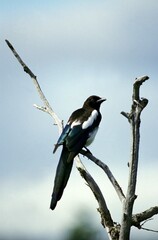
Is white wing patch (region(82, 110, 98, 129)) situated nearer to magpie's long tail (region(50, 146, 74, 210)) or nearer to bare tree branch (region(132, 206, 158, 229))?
magpie's long tail (region(50, 146, 74, 210))

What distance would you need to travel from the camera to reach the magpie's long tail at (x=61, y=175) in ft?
22.2

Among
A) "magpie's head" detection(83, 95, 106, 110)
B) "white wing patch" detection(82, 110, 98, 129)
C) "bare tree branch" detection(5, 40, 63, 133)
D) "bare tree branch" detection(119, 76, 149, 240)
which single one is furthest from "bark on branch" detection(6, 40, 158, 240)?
"magpie's head" detection(83, 95, 106, 110)

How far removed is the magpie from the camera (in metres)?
7.15

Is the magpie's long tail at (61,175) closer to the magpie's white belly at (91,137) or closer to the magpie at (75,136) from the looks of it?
the magpie at (75,136)

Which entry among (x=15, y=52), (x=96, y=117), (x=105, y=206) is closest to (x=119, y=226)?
(x=105, y=206)

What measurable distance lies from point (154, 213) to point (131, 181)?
0.47m

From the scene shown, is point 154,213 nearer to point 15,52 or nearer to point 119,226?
point 119,226

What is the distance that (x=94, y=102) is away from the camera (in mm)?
9969

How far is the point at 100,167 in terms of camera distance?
646cm

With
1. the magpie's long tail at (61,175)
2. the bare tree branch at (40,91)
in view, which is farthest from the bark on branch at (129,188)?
the bare tree branch at (40,91)

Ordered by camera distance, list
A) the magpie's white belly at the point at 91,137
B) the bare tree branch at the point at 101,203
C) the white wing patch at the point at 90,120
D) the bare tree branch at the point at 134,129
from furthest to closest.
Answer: the white wing patch at the point at 90,120 → the magpie's white belly at the point at 91,137 → the bare tree branch at the point at 101,203 → the bare tree branch at the point at 134,129

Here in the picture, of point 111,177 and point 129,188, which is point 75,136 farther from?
point 129,188

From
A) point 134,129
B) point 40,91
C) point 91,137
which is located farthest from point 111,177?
point 91,137

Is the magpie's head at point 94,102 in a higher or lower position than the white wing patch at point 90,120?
higher
